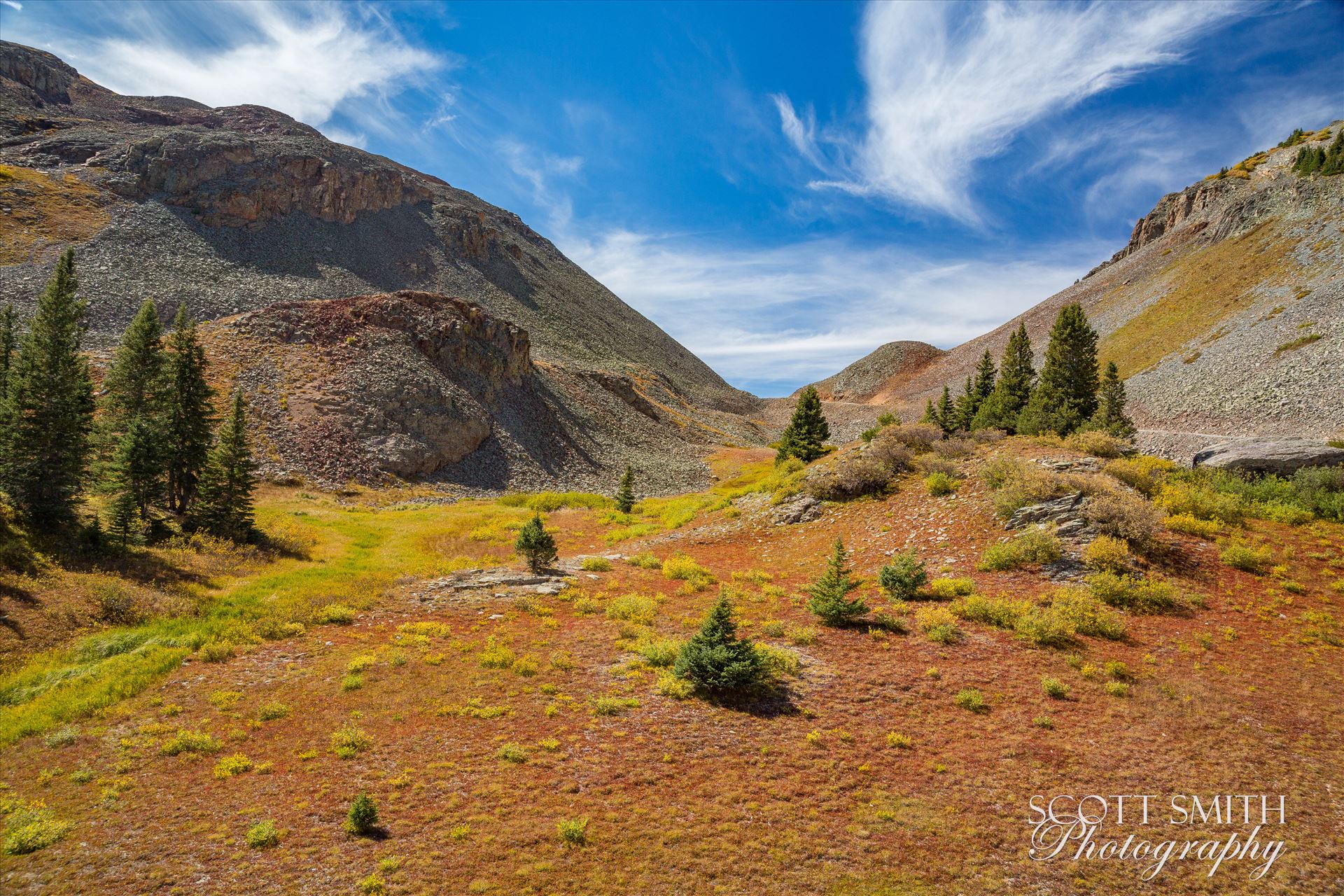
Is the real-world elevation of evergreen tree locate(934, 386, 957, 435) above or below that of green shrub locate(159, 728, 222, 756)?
above

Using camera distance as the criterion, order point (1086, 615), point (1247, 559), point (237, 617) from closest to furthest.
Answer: point (1086, 615), point (1247, 559), point (237, 617)

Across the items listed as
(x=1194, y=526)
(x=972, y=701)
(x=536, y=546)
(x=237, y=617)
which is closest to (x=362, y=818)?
(x=972, y=701)

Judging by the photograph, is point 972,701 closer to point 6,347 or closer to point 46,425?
point 46,425

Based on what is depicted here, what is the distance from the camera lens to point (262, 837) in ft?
22.7

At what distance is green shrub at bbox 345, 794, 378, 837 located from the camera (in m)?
7.04

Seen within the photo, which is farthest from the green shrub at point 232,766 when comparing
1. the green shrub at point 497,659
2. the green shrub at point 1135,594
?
the green shrub at point 1135,594

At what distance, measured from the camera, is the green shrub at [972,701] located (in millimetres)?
10109

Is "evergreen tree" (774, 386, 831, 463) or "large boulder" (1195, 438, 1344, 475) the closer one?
"large boulder" (1195, 438, 1344, 475)

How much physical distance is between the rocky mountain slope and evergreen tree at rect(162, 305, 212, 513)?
10514mm

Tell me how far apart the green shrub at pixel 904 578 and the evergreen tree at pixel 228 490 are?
87.8 ft

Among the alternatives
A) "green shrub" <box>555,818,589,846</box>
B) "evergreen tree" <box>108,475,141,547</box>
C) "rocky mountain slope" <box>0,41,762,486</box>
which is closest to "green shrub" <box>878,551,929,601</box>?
"green shrub" <box>555,818,589,846</box>

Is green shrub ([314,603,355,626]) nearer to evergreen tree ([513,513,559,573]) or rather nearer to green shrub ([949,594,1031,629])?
evergreen tree ([513,513,559,573])

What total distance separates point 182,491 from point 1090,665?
3784 centimetres

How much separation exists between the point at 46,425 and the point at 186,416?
671 cm
